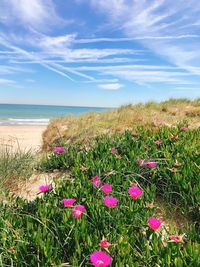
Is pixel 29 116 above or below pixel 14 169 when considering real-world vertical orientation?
below

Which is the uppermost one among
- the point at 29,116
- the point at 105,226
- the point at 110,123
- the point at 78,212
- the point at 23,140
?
the point at 110,123

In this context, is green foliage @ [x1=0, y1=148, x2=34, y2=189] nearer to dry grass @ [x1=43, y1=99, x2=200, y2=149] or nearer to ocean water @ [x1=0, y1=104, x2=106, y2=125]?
dry grass @ [x1=43, y1=99, x2=200, y2=149]

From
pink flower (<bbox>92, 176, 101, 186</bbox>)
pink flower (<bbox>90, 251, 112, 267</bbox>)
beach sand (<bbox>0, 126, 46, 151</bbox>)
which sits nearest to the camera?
pink flower (<bbox>90, 251, 112, 267</bbox>)

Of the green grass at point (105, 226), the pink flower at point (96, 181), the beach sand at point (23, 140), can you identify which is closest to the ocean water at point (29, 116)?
the beach sand at point (23, 140)

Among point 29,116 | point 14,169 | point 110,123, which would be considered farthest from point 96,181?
point 29,116

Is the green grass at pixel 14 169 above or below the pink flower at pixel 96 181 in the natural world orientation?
below

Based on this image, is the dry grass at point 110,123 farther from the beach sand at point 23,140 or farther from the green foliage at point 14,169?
the green foliage at point 14,169

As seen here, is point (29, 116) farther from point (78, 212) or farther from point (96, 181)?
point (78, 212)

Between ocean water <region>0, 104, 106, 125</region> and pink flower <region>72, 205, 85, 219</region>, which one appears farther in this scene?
ocean water <region>0, 104, 106, 125</region>

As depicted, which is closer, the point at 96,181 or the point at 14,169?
the point at 96,181

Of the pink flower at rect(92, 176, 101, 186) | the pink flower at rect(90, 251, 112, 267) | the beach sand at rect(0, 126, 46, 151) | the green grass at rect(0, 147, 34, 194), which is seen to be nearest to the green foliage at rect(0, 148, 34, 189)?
the green grass at rect(0, 147, 34, 194)

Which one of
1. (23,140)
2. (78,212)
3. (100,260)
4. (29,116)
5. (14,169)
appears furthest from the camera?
Answer: (29,116)

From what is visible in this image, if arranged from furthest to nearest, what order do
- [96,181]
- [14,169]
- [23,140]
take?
[23,140]
[14,169]
[96,181]

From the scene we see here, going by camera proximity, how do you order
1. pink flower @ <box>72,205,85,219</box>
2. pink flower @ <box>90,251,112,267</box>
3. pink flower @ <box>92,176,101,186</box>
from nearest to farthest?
pink flower @ <box>90,251,112,267</box> < pink flower @ <box>72,205,85,219</box> < pink flower @ <box>92,176,101,186</box>
